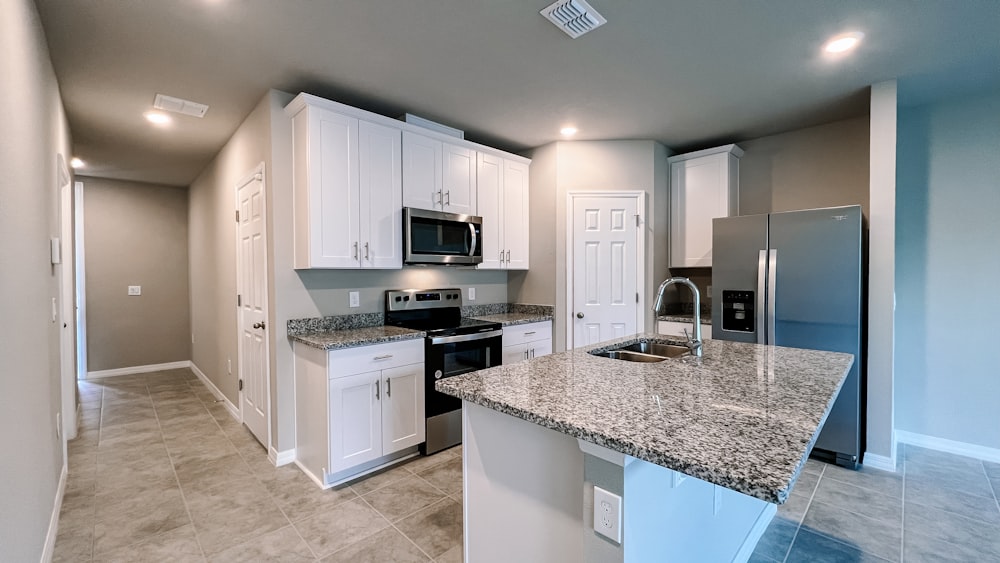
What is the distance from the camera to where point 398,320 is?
3.37 m

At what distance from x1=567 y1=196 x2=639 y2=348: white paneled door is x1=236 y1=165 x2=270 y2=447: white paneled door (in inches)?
98.3

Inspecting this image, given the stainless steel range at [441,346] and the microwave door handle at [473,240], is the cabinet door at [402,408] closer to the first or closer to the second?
the stainless steel range at [441,346]

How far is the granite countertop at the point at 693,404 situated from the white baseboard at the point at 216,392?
3223mm

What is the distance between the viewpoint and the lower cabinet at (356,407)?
99.8 inches

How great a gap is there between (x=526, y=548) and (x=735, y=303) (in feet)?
8.71

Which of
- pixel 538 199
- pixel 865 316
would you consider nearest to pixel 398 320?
pixel 538 199

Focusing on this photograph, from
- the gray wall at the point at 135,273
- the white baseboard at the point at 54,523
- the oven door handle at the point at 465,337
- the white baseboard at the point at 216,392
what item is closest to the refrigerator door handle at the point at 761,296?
the oven door handle at the point at 465,337

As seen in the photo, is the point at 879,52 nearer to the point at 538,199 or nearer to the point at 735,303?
the point at 735,303

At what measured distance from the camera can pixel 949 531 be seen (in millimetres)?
2129

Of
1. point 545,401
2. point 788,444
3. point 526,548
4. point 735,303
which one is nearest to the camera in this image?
point 788,444

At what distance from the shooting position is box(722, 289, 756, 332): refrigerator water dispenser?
3.21 m

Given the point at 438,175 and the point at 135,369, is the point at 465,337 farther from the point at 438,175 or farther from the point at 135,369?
the point at 135,369

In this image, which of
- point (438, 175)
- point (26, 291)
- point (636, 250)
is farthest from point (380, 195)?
point (636, 250)

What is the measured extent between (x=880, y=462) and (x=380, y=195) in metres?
3.79
